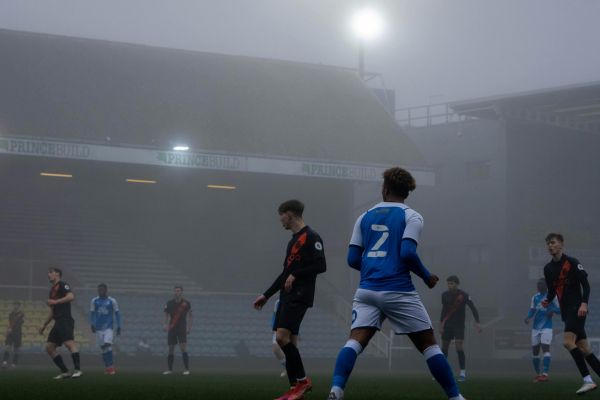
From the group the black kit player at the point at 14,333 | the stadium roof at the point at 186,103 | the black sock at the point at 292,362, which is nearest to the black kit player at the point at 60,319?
the black sock at the point at 292,362

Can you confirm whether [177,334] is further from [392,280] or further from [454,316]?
[392,280]

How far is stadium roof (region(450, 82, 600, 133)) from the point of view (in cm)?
4281

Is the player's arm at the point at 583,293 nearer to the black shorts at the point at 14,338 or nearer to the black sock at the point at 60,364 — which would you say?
the black sock at the point at 60,364

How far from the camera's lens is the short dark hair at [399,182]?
9773 millimetres

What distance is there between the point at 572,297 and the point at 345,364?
22.9 ft

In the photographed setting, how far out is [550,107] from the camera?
1759 inches

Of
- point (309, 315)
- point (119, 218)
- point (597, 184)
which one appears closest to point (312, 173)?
point (309, 315)

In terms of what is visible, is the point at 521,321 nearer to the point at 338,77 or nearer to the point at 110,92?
the point at 338,77

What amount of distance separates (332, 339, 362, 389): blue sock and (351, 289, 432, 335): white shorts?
0.20m

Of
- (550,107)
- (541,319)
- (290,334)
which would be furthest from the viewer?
(550,107)

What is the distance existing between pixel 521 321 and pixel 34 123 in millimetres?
19278

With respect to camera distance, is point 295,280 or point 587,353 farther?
point 587,353

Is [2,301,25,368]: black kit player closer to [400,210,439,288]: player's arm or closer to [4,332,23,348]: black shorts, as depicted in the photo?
[4,332,23,348]: black shorts

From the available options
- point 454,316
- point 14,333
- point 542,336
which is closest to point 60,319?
point 454,316
